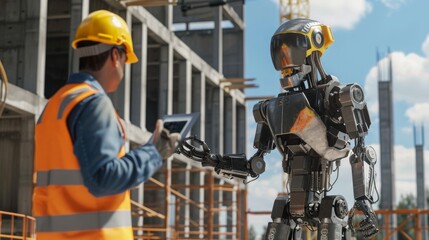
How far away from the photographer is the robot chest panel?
726cm

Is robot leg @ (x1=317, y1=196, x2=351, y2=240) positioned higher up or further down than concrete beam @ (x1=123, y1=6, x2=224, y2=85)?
further down

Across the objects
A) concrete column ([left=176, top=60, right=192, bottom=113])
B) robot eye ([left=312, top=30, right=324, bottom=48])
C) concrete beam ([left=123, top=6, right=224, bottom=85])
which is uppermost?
concrete beam ([left=123, top=6, right=224, bottom=85])

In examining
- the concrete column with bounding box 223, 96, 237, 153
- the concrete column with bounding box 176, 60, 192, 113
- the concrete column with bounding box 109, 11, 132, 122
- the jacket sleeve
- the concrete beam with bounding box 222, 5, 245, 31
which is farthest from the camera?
the concrete column with bounding box 223, 96, 237, 153

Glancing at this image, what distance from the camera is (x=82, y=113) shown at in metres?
3.18

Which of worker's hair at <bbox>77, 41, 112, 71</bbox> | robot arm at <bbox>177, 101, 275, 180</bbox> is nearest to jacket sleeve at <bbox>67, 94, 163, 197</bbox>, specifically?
worker's hair at <bbox>77, 41, 112, 71</bbox>

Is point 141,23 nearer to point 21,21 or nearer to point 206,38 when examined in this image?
point 21,21

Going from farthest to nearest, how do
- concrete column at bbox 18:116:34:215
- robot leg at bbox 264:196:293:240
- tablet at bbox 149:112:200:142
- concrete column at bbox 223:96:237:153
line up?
concrete column at bbox 223:96:237:153 → concrete column at bbox 18:116:34:215 → robot leg at bbox 264:196:293:240 → tablet at bbox 149:112:200:142

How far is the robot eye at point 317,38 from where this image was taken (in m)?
7.71

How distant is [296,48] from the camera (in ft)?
24.8

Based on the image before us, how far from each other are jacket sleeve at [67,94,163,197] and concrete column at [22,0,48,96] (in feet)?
61.5

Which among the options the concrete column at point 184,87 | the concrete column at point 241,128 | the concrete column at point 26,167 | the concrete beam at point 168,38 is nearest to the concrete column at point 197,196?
the concrete column at point 184,87

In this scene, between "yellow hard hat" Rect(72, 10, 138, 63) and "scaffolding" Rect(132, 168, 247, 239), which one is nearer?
"yellow hard hat" Rect(72, 10, 138, 63)

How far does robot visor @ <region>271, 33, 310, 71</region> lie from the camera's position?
24.8 ft

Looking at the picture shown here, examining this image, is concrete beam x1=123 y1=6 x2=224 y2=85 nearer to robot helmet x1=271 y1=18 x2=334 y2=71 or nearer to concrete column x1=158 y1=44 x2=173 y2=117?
concrete column x1=158 y1=44 x2=173 y2=117
